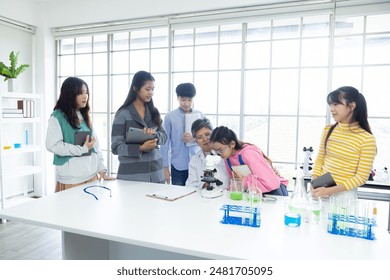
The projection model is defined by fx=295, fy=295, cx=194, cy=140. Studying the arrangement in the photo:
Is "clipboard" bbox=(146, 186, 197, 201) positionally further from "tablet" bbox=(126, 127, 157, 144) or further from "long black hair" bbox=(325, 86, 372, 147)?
"long black hair" bbox=(325, 86, 372, 147)

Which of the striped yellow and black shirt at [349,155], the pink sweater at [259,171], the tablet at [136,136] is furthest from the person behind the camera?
the tablet at [136,136]

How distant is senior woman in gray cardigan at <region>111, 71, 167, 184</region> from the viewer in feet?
6.84

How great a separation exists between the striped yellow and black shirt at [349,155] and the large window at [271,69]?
155 cm

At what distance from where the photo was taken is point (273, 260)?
41.7 inches

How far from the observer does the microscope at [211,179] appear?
68.9 inches

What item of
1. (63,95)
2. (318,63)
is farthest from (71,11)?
(318,63)

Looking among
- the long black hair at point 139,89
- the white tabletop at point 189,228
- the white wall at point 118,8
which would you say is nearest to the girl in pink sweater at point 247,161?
the white tabletop at point 189,228

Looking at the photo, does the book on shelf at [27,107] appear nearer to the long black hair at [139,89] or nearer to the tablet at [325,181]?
the long black hair at [139,89]

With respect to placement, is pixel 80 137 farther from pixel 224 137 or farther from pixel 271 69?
pixel 271 69

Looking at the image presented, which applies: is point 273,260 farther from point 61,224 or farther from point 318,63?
point 318,63

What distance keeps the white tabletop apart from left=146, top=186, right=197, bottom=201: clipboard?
44mm

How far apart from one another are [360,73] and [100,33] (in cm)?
341

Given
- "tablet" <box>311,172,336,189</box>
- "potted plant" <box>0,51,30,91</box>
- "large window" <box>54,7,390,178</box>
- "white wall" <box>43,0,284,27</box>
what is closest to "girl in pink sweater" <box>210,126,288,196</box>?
"tablet" <box>311,172,336,189</box>

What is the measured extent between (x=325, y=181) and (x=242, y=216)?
0.69 metres
